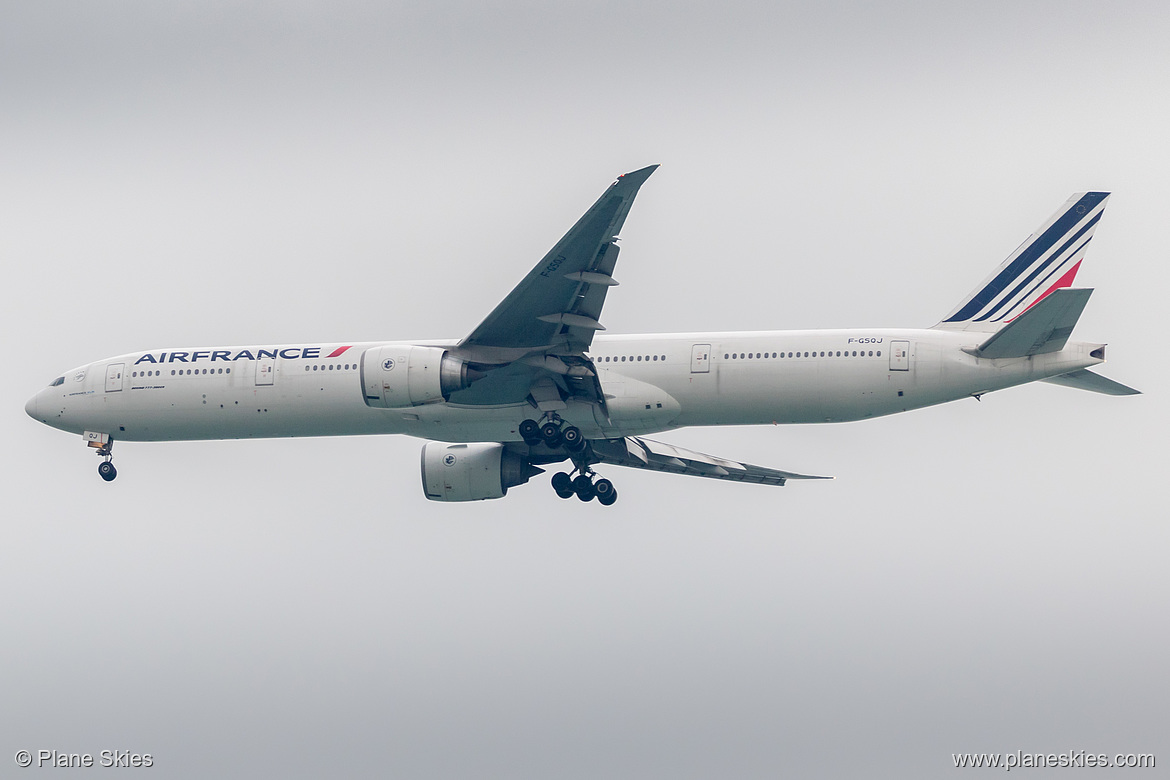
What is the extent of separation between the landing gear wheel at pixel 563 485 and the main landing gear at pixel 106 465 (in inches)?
456

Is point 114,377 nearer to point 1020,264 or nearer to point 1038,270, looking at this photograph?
point 1020,264

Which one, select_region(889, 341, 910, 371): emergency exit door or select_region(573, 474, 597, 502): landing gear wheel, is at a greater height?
select_region(889, 341, 910, 371): emergency exit door

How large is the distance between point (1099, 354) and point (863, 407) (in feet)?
16.8

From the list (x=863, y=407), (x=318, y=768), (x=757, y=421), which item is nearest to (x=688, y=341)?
(x=757, y=421)

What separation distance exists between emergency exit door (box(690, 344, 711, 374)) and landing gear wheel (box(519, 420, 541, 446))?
399 centimetres

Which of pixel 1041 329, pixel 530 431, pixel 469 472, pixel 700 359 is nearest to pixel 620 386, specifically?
pixel 700 359

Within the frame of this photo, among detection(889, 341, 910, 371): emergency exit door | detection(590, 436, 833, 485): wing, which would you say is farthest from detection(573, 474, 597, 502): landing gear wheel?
detection(889, 341, 910, 371): emergency exit door

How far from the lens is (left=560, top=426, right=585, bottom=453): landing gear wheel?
27.8m

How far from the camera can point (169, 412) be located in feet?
96.7

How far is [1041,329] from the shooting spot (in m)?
24.9

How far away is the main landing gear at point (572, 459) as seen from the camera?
27.8 m

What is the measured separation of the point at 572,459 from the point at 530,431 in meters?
1.85

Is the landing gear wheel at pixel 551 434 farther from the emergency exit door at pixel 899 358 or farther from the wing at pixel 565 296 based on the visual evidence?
the emergency exit door at pixel 899 358

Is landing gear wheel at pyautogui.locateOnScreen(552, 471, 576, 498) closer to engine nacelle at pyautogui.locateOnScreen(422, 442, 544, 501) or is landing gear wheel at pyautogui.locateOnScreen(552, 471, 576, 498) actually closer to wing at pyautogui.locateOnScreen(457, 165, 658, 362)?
engine nacelle at pyautogui.locateOnScreen(422, 442, 544, 501)
